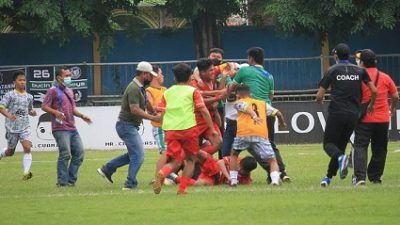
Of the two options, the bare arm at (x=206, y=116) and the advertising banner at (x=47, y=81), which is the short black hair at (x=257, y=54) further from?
the advertising banner at (x=47, y=81)

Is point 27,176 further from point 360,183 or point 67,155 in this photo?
point 360,183

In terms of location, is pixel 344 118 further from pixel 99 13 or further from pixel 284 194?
pixel 99 13

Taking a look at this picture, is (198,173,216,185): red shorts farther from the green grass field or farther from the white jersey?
the white jersey

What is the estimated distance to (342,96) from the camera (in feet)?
54.2

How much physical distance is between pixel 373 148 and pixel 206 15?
20254 millimetres

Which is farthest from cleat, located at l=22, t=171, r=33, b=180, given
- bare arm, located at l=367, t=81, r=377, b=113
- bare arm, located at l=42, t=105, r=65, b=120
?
bare arm, located at l=367, t=81, r=377, b=113

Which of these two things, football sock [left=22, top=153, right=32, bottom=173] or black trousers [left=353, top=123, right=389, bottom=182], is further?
football sock [left=22, top=153, right=32, bottom=173]

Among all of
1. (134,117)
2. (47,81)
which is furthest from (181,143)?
(47,81)

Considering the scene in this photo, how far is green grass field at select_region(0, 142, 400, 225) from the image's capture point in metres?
13.1

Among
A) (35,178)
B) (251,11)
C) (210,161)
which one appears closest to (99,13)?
(251,11)

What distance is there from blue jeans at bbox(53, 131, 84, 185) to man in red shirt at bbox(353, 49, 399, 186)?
451cm

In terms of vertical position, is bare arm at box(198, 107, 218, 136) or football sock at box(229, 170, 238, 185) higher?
bare arm at box(198, 107, 218, 136)

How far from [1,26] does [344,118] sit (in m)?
20.9

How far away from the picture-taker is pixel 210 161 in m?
18.0
